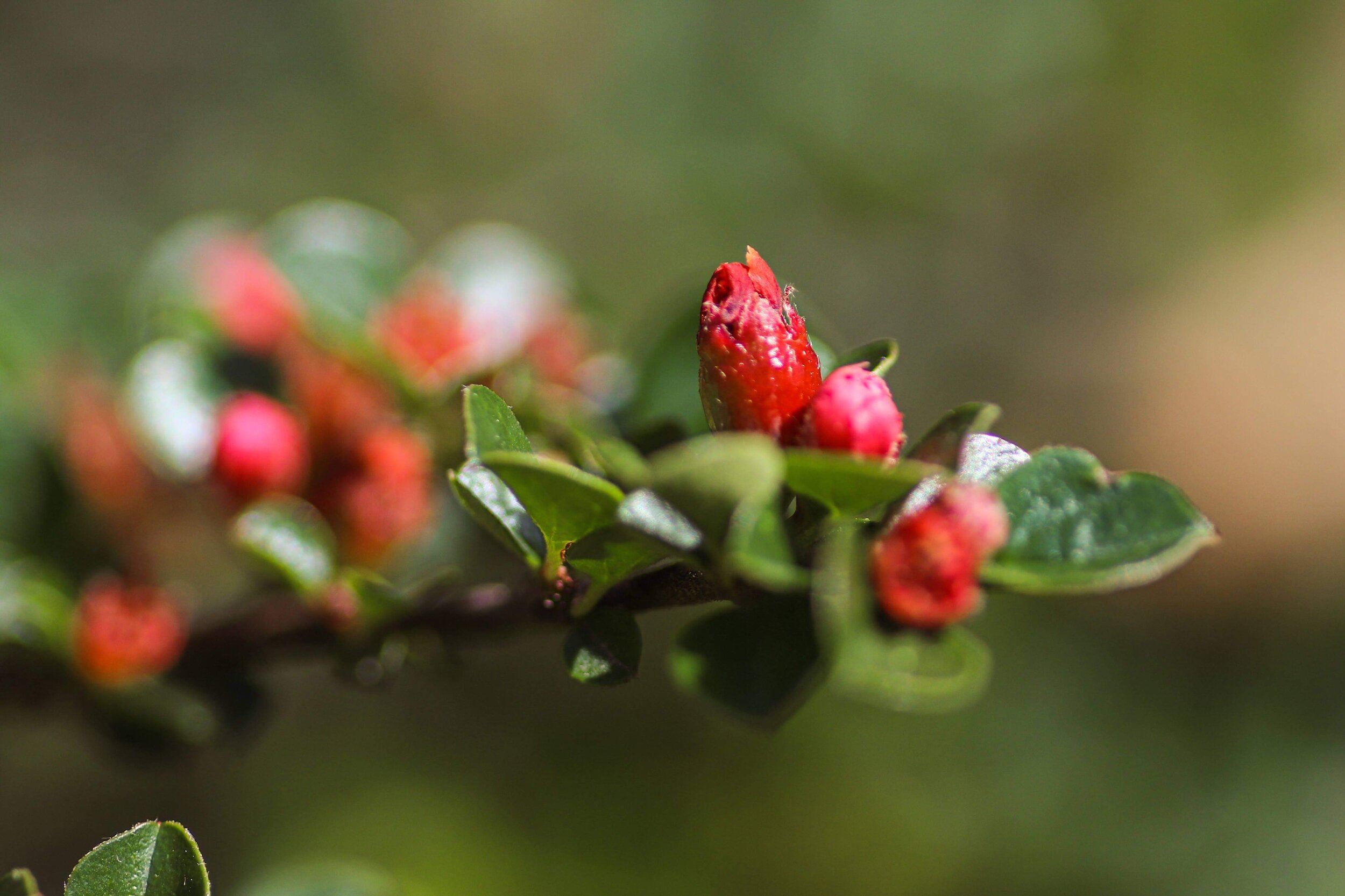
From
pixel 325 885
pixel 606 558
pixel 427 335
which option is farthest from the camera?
pixel 427 335

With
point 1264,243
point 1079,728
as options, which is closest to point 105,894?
point 1079,728

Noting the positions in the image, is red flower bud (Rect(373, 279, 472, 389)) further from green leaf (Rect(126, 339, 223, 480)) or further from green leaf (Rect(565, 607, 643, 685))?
green leaf (Rect(565, 607, 643, 685))

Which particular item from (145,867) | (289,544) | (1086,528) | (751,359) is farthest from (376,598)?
(1086,528)

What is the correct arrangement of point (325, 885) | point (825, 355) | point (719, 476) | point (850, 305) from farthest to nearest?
1. point (850, 305)
2. point (325, 885)
3. point (825, 355)
4. point (719, 476)

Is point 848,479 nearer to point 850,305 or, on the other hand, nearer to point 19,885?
point 19,885

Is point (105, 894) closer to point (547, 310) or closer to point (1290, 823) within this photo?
point (547, 310)

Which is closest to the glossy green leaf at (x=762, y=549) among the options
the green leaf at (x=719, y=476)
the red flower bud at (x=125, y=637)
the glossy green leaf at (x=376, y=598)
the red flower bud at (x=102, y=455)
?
the green leaf at (x=719, y=476)
